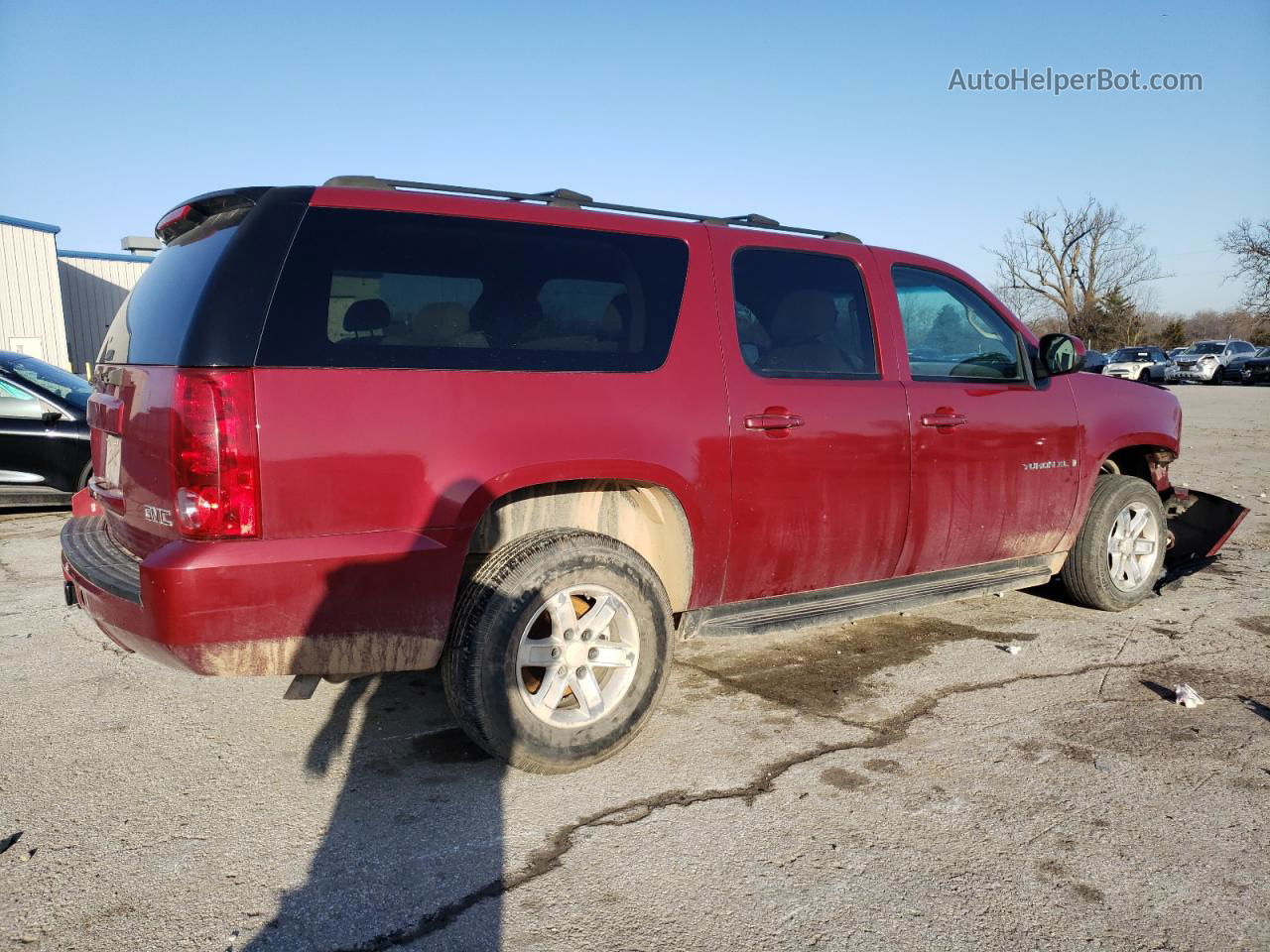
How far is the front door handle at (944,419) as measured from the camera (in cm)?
421

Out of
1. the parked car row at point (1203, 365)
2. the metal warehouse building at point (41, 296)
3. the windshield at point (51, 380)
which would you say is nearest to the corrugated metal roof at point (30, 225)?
the metal warehouse building at point (41, 296)

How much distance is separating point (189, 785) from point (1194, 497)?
5819mm

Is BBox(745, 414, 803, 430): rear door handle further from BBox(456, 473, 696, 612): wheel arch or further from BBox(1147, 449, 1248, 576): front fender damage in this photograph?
BBox(1147, 449, 1248, 576): front fender damage

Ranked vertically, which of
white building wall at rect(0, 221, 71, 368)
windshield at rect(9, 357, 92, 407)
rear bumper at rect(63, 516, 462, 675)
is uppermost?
white building wall at rect(0, 221, 71, 368)

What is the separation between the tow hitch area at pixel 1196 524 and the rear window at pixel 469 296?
160 inches

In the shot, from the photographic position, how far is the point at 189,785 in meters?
3.17

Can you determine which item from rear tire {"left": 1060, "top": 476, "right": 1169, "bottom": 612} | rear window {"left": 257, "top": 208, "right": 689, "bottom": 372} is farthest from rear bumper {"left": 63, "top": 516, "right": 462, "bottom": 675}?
rear tire {"left": 1060, "top": 476, "right": 1169, "bottom": 612}

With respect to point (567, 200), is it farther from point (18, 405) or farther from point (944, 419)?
point (18, 405)

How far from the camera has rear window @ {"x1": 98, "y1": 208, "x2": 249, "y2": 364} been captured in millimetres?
2906

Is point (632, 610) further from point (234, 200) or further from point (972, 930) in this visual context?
point (234, 200)

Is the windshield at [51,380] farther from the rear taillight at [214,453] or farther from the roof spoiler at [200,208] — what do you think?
the rear taillight at [214,453]

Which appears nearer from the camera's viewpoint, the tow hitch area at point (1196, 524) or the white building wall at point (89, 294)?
the tow hitch area at point (1196, 524)

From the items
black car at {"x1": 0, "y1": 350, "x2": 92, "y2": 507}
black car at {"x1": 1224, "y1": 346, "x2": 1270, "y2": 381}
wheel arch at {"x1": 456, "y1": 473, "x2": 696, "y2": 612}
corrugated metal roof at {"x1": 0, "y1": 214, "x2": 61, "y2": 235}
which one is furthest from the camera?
black car at {"x1": 1224, "y1": 346, "x2": 1270, "y2": 381}

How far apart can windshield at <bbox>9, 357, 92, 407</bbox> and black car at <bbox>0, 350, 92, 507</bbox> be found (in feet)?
0.18
